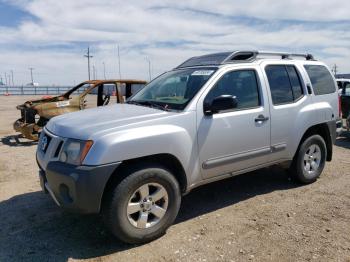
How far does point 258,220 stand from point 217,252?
0.95 meters

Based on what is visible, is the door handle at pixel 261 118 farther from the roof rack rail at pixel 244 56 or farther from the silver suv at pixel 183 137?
the roof rack rail at pixel 244 56

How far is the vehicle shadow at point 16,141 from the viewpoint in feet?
30.5

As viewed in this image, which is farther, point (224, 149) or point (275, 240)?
point (224, 149)

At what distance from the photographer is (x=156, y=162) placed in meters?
3.86

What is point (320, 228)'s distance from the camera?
13.4 feet

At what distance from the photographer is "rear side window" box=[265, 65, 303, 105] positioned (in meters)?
4.98

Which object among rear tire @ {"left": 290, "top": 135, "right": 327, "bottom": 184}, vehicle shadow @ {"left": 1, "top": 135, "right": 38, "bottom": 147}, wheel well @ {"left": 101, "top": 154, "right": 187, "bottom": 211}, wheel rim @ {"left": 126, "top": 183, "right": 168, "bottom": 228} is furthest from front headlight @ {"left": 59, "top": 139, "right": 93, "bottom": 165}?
vehicle shadow @ {"left": 1, "top": 135, "right": 38, "bottom": 147}

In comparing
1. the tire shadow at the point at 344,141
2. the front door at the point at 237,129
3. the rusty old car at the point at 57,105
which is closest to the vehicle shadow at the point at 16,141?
the rusty old car at the point at 57,105

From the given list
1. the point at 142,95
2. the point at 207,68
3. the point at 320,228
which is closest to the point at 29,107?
the point at 142,95

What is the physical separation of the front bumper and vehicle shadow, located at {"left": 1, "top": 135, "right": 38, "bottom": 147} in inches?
247

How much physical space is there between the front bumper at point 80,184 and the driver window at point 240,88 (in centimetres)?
166

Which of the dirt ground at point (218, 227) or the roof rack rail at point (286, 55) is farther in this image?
the roof rack rail at point (286, 55)

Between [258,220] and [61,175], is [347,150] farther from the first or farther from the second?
[61,175]

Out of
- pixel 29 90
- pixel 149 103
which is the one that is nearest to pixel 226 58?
pixel 149 103
